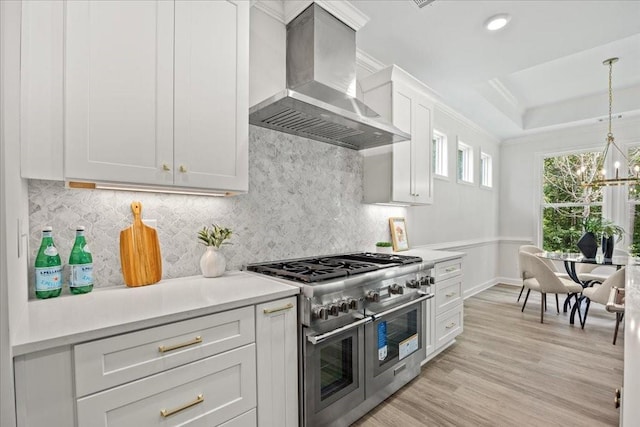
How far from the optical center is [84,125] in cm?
127

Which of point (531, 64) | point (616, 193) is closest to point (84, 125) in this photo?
point (531, 64)

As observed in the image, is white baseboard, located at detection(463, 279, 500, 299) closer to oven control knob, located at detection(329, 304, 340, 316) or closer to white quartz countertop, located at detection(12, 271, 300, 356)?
oven control knob, located at detection(329, 304, 340, 316)

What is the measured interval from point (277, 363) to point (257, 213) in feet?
3.38

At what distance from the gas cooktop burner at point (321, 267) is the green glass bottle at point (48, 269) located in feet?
3.22

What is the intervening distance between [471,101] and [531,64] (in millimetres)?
1019

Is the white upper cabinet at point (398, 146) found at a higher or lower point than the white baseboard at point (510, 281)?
higher

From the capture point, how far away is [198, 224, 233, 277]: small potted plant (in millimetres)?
1790

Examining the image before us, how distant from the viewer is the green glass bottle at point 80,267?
1421 millimetres

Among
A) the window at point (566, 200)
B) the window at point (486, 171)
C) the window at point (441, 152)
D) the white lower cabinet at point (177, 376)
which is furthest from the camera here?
the window at point (486, 171)

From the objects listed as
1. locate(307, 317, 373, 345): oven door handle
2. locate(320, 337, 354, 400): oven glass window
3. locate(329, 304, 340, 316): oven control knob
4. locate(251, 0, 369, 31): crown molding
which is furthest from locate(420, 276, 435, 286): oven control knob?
locate(251, 0, 369, 31): crown molding

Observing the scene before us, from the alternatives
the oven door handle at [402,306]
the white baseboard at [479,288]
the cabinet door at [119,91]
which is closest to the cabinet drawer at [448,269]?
the oven door handle at [402,306]

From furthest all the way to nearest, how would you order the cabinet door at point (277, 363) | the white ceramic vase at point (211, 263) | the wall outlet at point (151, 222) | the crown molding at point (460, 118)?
the crown molding at point (460, 118) → the white ceramic vase at point (211, 263) → the wall outlet at point (151, 222) → the cabinet door at point (277, 363)

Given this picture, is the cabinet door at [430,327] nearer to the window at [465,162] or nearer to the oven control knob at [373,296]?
the oven control knob at [373,296]

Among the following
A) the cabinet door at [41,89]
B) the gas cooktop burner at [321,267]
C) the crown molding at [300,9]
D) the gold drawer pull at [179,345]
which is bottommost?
the gold drawer pull at [179,345]
